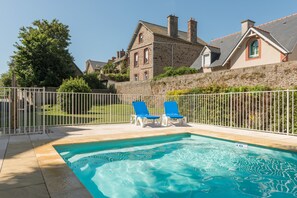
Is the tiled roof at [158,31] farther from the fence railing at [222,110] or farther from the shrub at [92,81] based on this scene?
the fence railing at [222,110]

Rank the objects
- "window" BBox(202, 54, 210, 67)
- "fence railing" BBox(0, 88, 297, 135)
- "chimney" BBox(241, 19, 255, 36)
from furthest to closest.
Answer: "window" BBox(202, 54, 210, 67) → "chimney" BBox(241, 19, 255, 36) → "fence railing" BBox(0, 88, 297, 135)

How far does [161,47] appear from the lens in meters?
27.2

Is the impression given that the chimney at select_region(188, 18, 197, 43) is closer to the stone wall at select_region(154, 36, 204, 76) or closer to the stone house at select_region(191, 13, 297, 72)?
the stone wall at select_region(154, 36, 204, 76)

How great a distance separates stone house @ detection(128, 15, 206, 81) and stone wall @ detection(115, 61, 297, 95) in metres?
6.88

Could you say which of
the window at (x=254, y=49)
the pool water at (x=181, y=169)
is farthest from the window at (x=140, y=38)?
the pool water at (x=181, y=169)

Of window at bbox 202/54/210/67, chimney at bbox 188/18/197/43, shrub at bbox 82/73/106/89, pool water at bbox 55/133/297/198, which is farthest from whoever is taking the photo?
chimney at bbox 188/18/197/43

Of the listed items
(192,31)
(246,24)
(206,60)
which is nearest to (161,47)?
(192,31)

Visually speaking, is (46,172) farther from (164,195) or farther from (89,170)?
(164,195)

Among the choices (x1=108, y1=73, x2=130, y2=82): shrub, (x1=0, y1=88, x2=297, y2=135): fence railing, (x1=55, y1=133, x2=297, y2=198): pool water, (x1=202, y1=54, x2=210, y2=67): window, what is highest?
(x1=202, y1=54, x2=210, y2=67): window

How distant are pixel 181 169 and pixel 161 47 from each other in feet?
77.7

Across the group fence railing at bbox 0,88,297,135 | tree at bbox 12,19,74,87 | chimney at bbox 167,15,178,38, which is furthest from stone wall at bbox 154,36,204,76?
fence railing at bbox 0,88,297,135

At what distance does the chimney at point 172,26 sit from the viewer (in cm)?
2795

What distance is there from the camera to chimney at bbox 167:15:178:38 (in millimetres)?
27953

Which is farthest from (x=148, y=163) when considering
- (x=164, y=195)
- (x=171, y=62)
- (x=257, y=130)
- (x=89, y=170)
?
(x=171, y=62)
